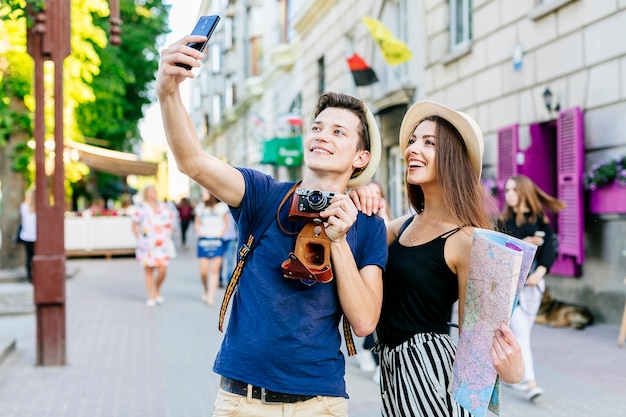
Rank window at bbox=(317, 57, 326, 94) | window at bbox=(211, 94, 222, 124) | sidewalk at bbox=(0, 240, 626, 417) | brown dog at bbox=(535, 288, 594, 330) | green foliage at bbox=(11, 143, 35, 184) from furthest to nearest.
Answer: window at bbox=(211, 94, 222, 124) < window at bbox=(317, 57, 326, 94) < green foliage at bbox=(11, 143, 35, 184) < brown dog at bbox=(535, 288, 594, 330) < sidewalk at bbox=(0, 240, 626, 417)

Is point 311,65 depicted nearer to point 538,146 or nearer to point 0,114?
point 0,114

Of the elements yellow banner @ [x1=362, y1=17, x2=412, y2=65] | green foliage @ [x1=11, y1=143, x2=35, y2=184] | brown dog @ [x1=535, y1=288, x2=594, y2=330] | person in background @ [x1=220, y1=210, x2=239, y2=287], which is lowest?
brown dog @ [x1=535, y1=288, x2=594, y2=330]

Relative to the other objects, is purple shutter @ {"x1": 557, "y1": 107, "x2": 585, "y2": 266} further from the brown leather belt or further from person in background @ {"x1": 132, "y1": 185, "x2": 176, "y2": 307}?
the brown leather belt

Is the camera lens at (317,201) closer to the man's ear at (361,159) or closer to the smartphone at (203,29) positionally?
the man's ear at (361,159)

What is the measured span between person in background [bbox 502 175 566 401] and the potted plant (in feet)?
8.66

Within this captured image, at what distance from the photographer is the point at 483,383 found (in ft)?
7.98

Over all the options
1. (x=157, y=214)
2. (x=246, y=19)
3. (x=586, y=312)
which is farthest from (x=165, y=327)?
(x=246, y=19)

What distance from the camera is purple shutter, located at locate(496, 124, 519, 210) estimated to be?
11461 millimetres

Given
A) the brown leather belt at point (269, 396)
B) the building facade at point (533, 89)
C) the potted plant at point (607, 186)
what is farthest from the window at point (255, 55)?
the brown leather belt at point (269, 396)

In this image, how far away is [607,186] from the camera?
369 inches

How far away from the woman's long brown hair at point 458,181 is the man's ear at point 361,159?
0.30 meters

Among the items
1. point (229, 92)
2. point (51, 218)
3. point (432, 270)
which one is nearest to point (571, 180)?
point (51, 218)

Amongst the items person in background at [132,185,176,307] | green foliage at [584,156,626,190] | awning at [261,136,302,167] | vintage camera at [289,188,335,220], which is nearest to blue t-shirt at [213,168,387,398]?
vintage camera at [289,188,335,220]

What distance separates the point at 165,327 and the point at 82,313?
6.20 feet
